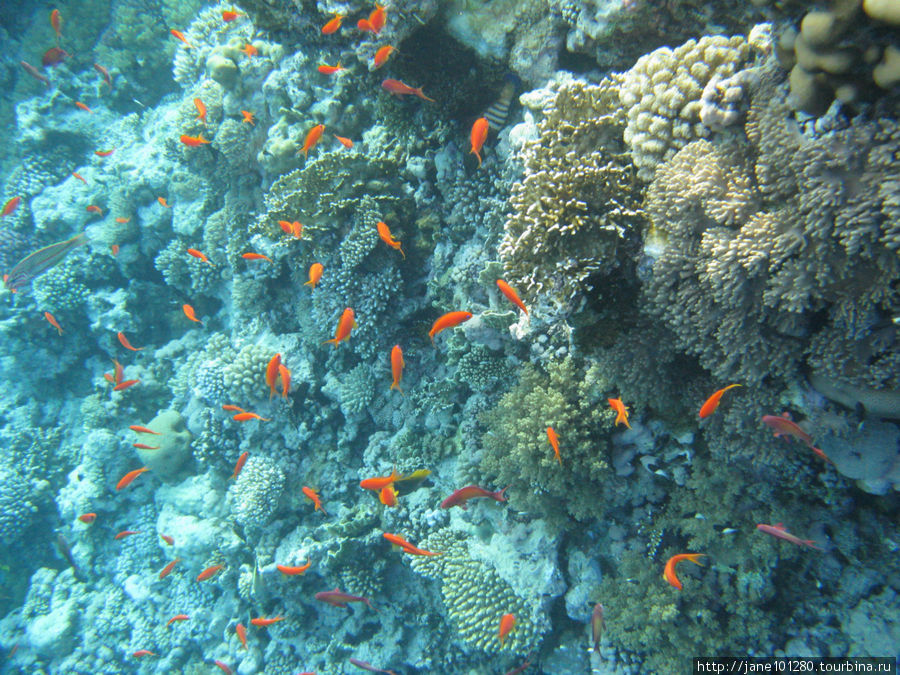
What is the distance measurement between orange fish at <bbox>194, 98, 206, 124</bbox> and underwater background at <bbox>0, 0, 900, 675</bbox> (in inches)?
1.2

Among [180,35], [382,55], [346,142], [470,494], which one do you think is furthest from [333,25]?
[180,35]

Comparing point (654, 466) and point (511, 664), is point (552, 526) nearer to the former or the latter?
point (654, 466)

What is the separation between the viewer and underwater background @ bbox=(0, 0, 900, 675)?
2490 mm

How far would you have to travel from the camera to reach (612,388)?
12.5 feet

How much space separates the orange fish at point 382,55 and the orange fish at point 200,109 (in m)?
→ 4.17

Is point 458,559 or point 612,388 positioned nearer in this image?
point 612,388

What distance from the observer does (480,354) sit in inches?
187

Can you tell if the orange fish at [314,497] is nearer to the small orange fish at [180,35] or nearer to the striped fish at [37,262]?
the striped fish at [37,262]

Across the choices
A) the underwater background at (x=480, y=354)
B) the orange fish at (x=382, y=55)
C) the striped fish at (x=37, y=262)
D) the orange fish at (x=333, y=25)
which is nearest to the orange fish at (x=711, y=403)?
the underwater background at (x=480, y=354)

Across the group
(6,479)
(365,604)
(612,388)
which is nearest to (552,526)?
(612,388)

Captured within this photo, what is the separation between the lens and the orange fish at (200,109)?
730 cm

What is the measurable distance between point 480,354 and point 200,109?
6794mm

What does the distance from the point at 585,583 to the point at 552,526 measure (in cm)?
67

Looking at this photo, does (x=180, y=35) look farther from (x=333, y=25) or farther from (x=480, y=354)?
(x=480, y=354)
